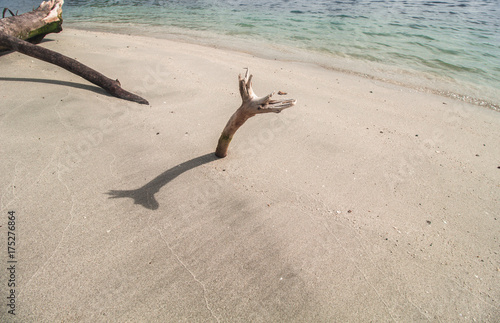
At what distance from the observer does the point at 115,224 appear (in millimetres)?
2506

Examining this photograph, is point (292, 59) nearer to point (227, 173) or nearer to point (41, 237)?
point (227, 173)

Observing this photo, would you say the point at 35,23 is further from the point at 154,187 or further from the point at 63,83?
the point at 154,187

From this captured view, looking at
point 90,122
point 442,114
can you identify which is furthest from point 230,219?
point 442,114

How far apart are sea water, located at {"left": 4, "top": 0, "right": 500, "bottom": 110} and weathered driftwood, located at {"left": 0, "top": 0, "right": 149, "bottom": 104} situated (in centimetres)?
423

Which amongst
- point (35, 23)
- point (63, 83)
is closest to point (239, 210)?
point (63, 83)

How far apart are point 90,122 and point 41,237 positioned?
1.91 metres

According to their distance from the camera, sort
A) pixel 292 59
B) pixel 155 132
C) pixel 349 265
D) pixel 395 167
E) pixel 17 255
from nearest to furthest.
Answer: pixel 17 255
pixel 349 265
pixel 395 167
pixel 155 132
pixel 292 59

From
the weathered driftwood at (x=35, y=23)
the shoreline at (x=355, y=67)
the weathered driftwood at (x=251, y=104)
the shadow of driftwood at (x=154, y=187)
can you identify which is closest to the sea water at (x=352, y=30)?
the shoreline at (x=355, y=67)

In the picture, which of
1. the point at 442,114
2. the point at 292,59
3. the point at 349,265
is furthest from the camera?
the point at 292,59

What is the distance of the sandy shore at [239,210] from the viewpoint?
2.06 metres

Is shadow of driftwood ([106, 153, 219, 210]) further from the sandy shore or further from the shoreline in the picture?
the shoreline

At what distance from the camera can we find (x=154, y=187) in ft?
9.55

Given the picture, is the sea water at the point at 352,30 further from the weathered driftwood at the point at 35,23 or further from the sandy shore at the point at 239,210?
the weathered driftwood at the point at 35,23

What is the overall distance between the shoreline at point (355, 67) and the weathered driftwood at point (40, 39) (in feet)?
12.8
